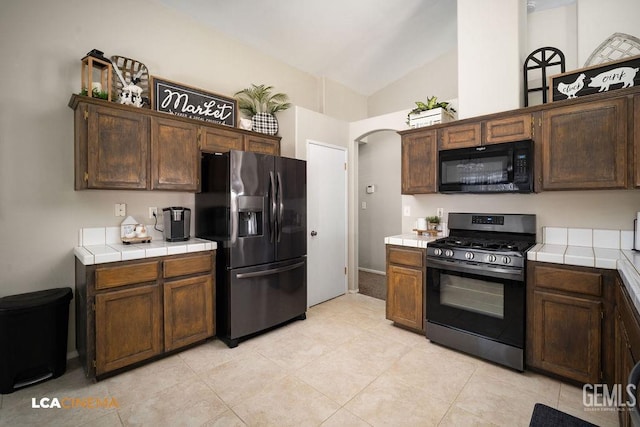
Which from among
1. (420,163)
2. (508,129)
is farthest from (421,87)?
(508,129)

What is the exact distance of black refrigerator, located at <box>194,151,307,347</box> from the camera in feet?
9.11

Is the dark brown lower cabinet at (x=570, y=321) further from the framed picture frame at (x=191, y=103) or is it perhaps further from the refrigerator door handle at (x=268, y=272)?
the framed picture frame at (x=191, y=103)

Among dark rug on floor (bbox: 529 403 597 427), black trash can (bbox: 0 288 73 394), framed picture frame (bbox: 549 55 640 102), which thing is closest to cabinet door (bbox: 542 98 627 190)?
framed picture frame (bbox: 549 55 640 102)

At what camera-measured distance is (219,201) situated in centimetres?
286

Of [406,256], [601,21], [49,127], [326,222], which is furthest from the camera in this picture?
[326,222]

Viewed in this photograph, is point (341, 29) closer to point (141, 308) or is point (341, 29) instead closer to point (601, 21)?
point (601, 21)

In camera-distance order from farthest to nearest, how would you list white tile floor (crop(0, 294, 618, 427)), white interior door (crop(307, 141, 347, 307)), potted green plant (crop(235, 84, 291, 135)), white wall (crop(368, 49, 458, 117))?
white wall (crop(368, 49, 458, 117)), white interior door (crop(307, 141, 347, 307)), potted green plant (crop(235, 84, 291, 135)), white tile floor (crop(0, 294, 618, 427))

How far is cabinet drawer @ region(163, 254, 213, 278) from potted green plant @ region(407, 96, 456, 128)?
2.58 m

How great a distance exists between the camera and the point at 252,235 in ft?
9.55

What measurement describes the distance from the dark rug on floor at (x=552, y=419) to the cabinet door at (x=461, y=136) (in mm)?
2145

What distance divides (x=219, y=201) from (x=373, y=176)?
351 cm

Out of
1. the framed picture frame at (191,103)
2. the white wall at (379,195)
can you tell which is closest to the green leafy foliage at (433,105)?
the white wall at (379,195)

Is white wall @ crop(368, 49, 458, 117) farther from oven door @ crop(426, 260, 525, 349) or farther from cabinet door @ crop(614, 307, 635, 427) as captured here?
cabinet door @ crop(614, 307, 635, 427)

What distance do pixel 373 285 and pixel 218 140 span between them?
3296 millimetres
